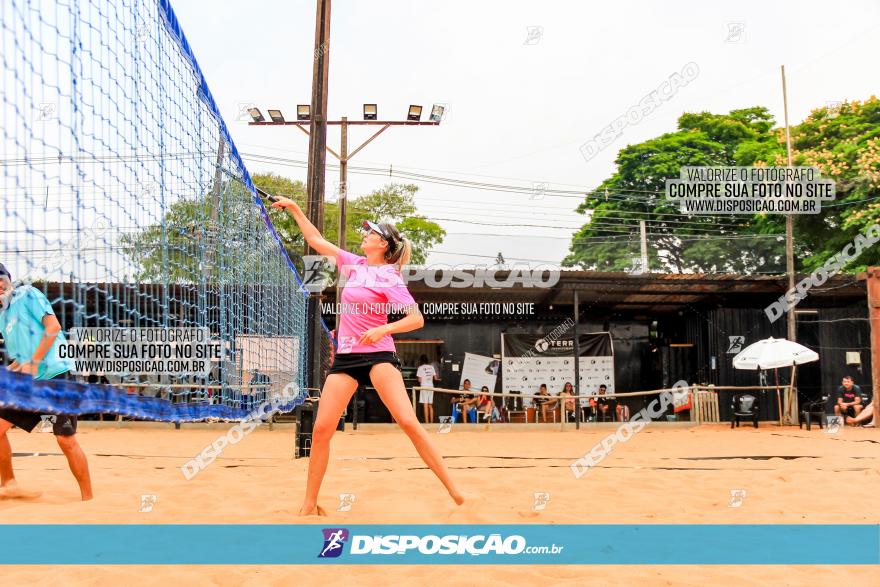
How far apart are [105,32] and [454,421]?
13.6m

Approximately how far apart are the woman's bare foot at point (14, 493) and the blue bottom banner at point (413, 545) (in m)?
1.25

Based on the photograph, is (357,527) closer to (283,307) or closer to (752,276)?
(283,307)

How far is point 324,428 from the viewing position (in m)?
3.88

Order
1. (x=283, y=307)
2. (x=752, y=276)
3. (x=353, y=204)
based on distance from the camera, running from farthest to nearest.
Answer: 1. (x=353, y=204)
2. (x=752, y=276)
3. (x=283, y=307)

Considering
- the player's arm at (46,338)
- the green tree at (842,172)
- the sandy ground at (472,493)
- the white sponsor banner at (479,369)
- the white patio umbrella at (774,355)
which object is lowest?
the sandy ground at (472,493)

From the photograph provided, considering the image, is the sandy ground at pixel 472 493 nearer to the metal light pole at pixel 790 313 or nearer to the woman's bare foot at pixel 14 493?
the woman's bare foot at pixel 14 493

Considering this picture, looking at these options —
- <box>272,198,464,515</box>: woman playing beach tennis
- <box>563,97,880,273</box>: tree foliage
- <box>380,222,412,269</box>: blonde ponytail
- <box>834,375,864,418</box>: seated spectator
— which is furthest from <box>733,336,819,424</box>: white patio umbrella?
<box>272,198,464,515</box>: woman playing beach tennis

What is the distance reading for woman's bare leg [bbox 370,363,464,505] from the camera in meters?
3.90

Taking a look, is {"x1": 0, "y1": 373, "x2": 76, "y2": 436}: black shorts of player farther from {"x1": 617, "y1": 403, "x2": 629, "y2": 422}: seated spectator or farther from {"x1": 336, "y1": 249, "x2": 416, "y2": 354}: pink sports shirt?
{"x1": 617, "y1": 403, "x2": 629, "y2": 422}: seated spectator

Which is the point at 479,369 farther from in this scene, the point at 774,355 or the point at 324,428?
the point at 324,428

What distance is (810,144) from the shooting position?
78.3 ft

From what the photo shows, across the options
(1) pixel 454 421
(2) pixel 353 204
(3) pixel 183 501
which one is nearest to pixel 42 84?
(3) pixel 183 501

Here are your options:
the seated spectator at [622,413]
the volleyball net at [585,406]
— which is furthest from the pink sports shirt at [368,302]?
the seated spectator at [622,413]

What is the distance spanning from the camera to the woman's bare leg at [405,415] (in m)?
3.90
